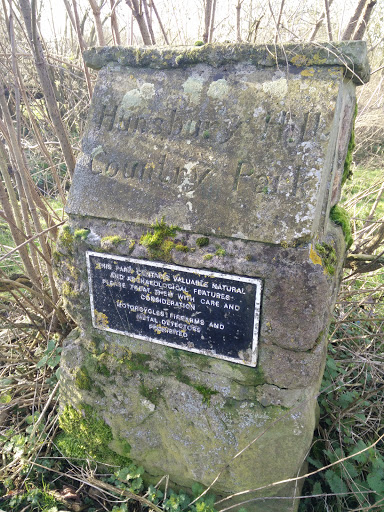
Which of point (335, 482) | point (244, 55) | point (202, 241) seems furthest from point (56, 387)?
point (244, 55)

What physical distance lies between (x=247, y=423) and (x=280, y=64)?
1.60 metres

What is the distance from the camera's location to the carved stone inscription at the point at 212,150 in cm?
144

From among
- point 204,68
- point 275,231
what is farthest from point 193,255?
point 204,68

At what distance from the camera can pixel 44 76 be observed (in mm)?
2199

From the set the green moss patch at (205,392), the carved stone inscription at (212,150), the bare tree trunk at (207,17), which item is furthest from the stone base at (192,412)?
the bare tree trunk at (207,17)

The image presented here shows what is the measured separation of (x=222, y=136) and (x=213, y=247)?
474mm

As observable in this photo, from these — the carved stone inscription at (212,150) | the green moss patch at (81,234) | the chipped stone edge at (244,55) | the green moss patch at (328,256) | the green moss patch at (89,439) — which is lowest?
the green moss patch at (89,439)

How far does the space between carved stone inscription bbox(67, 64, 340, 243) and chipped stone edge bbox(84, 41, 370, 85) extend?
4cm

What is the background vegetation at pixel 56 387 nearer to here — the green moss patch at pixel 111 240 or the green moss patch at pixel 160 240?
the green moss patch at pixel 111 240

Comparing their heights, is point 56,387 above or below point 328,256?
below

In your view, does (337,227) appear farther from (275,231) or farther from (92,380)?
(92,380)

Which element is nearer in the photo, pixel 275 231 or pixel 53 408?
pixel 275 231

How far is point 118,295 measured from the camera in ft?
6.01

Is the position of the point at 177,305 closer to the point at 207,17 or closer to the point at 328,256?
the point at 328,256
